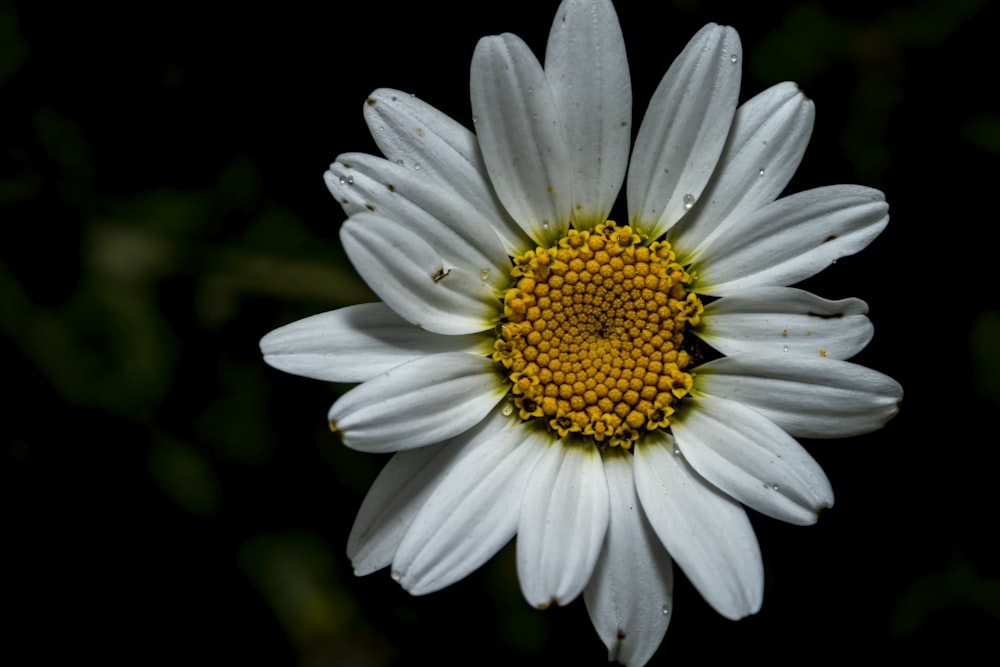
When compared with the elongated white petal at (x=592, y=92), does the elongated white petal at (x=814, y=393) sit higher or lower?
lower

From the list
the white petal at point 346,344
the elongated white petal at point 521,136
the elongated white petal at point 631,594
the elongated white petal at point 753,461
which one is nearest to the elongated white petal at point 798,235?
the elongated white petal at point 753,461

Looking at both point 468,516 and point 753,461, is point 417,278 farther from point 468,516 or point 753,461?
point 753,461

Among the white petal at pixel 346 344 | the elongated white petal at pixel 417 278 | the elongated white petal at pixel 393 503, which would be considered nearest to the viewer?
the elongated white petal at pixel 417 278

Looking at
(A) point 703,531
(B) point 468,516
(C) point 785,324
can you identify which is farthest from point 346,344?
(C) point 785,324

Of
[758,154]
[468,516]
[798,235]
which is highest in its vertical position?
[758,154]

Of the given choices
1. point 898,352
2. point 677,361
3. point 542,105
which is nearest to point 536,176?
point 542,105

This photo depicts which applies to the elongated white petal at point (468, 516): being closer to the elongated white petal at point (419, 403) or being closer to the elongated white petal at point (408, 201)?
the elongated white petal at point (419, 403)

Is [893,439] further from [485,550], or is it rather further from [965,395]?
[485,550]
